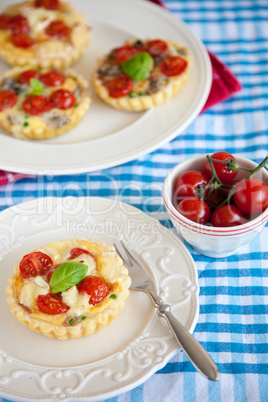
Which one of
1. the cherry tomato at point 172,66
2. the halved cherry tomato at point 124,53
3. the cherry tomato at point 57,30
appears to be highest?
the cherry tomato at point 57,30

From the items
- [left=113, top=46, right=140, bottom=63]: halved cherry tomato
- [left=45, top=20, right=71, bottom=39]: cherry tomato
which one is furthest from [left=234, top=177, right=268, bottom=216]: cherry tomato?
[left=45, top=20, right=71, bottom=39]: cherry tomato

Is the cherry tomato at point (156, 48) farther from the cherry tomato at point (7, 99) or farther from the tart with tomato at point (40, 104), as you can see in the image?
the cherry tomato at point (7, 99)

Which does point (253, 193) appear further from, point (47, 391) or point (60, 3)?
point (60, 3)

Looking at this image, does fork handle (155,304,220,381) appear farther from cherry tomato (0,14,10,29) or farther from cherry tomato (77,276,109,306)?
cherry tomato (0,14,10,29)

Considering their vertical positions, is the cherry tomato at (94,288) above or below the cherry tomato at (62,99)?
below

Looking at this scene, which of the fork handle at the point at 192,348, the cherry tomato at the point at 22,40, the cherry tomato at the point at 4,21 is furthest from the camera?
the cherry tomato at the point at 4,21

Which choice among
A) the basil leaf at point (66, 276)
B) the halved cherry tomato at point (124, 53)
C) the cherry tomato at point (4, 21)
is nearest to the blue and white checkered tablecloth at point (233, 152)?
the basil leaf at point (66, 276)

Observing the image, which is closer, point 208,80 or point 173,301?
point 173,301

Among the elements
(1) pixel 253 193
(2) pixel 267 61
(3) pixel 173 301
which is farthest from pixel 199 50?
(3) pixel 173 301
